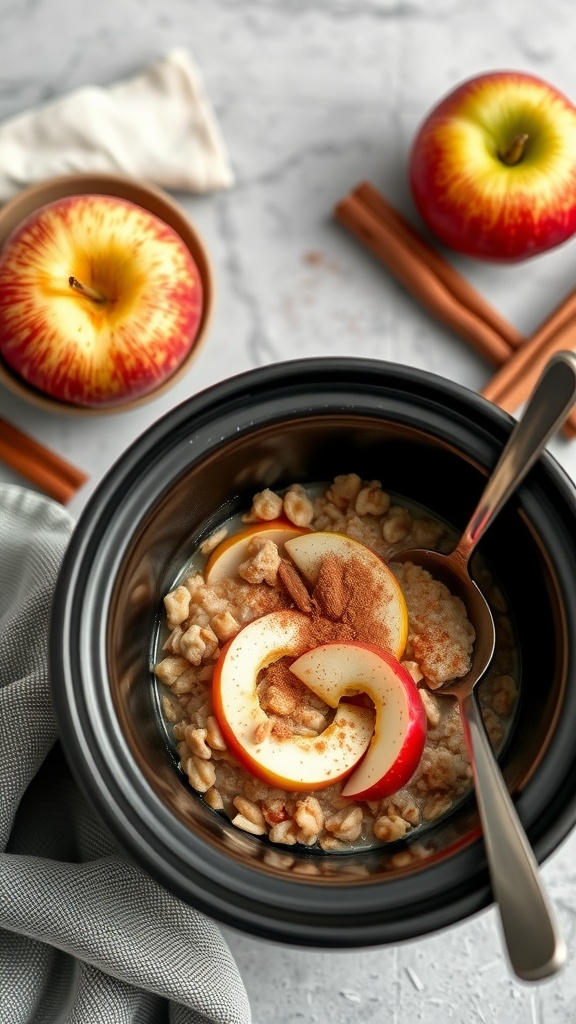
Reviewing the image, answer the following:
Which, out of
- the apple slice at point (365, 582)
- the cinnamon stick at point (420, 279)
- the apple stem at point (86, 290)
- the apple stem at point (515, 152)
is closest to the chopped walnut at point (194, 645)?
the apple slice at point (365, 582)

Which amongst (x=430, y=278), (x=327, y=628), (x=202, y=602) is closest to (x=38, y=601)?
(x=202, y=602)

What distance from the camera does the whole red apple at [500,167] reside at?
1.05 meters

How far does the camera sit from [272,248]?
45.4 inches

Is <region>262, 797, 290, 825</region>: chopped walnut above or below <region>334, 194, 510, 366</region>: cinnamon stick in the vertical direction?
below

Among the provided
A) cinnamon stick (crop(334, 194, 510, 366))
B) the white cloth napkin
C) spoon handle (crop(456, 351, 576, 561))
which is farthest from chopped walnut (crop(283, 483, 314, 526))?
the white cloth napkin

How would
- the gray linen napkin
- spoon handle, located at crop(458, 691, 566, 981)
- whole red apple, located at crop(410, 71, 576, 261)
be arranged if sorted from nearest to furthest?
spoon handle, located at crop(458, 691, 566, 981)
the gray linen napkin
whole red apple, located at crop(410, 71, 576, 261)

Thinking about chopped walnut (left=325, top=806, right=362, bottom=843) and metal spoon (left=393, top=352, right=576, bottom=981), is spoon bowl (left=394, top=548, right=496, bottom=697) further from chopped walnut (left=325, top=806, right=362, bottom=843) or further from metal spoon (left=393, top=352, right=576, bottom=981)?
chopped walnut (left=325, top=806, right=362, bottom=843)

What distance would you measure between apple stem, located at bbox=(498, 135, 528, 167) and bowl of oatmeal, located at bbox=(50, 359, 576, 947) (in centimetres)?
41

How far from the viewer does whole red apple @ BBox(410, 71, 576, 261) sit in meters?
1.05

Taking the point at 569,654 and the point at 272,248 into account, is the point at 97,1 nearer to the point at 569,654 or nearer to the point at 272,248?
the point at 272,248

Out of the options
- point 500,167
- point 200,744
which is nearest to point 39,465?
point 200,744

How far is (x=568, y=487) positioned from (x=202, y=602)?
359 millimetres

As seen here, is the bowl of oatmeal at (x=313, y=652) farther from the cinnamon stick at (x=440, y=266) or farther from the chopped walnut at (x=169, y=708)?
the cinnamon stick at (x=440, y=266)

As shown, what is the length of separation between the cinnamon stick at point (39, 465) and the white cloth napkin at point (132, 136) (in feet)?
0.98
